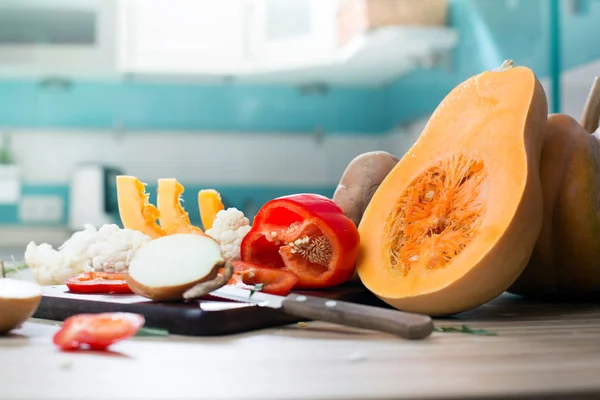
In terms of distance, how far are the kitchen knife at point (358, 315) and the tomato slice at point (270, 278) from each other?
0.12 metres

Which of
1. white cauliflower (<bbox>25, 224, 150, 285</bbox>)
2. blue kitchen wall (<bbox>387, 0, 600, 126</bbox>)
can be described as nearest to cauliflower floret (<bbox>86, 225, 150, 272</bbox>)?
white cauliflower (<bbox>25, 224, 150, 285</bbox>)

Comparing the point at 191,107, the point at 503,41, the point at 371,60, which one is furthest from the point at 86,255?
the point at 191,107

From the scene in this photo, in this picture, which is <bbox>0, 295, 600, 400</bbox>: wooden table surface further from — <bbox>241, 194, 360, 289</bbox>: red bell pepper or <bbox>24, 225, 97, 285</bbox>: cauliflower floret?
<bbox>24, 225, 97, 285</bbox>: cauliflower floret

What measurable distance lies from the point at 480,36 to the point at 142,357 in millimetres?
2488

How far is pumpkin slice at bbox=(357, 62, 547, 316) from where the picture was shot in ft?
2.75

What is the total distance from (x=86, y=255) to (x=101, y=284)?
0.22m

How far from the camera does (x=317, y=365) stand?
631 mm

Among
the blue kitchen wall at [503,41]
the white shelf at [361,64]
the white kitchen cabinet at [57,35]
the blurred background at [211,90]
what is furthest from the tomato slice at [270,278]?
the white kitchen cabinet at [57,35]

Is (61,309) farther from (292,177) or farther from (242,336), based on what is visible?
(292,177)

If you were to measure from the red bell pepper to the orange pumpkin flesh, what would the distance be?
0.27 metres

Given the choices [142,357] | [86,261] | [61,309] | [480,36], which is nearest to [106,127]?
[480,36]

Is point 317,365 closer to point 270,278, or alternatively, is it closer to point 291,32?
point 270,278

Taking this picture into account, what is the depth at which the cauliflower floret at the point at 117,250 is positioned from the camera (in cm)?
Answer: 106

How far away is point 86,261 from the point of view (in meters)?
1.19
